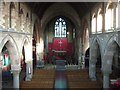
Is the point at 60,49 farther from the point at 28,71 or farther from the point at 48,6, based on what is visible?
the point at 28,71

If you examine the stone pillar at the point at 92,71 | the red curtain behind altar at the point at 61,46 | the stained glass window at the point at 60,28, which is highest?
the stained glass window at the point at 60,28

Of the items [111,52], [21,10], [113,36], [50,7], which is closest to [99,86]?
[111,52]

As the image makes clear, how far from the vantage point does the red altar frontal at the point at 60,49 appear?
37.9 metres

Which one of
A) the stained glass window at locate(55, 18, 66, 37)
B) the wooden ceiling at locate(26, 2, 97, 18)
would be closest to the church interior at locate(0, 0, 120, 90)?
the wooden ceiling at locate(26, 2, 97, 18)

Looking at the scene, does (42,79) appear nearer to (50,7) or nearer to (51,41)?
(50,7)

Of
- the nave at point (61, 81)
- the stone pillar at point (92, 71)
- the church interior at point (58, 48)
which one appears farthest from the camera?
the stone pillar at point (92, 71)

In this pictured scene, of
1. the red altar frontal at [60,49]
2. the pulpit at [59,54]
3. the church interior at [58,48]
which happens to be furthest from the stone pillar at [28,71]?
the pulpit at [59,54]

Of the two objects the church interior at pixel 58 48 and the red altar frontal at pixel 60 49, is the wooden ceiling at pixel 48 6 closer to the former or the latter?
the church interior at pixel 58 48

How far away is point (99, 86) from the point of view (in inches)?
820

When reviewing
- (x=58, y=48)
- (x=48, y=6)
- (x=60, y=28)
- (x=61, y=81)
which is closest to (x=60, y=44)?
(x=58, y=48)

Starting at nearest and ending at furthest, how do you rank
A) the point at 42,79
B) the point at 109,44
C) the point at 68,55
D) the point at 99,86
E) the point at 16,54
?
the point at 109,44 < the point at 16,54 < the point at 99,86 < the point at 42,79 < the point at 68,55

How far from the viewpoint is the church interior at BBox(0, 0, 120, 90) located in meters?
15.4

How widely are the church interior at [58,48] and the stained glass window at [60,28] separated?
4.10 ft

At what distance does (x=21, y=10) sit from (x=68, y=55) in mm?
21447
